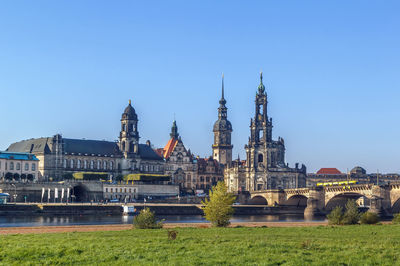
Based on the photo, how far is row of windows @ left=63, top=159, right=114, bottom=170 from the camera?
450 ft

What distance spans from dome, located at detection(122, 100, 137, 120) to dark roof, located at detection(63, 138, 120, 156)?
304 inches

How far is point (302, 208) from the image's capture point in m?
124

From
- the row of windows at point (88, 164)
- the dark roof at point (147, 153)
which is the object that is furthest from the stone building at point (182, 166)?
the row of windows at point (88, 164)

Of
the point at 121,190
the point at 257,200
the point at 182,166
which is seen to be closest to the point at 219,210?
the point at 121,190

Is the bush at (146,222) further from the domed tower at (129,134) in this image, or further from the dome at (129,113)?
the dome at (129,113)

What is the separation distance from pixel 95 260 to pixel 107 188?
103m

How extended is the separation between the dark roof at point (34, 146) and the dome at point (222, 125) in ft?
174

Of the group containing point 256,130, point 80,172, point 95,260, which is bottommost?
point 95,260

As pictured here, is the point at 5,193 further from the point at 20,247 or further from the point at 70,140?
the point at 20,247

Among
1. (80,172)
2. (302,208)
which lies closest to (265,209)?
(302,208)

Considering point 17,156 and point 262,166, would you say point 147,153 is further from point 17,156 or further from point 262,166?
point 17,156

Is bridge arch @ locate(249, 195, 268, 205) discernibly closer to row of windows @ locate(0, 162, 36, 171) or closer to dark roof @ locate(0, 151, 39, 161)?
row of windows @ locate(0, 162, 36, 171)

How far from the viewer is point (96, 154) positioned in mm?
142625

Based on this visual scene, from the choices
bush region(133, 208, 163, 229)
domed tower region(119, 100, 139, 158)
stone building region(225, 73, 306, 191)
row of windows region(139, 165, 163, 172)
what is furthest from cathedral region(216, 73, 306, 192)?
bush region(133, 208, 163, 229)
